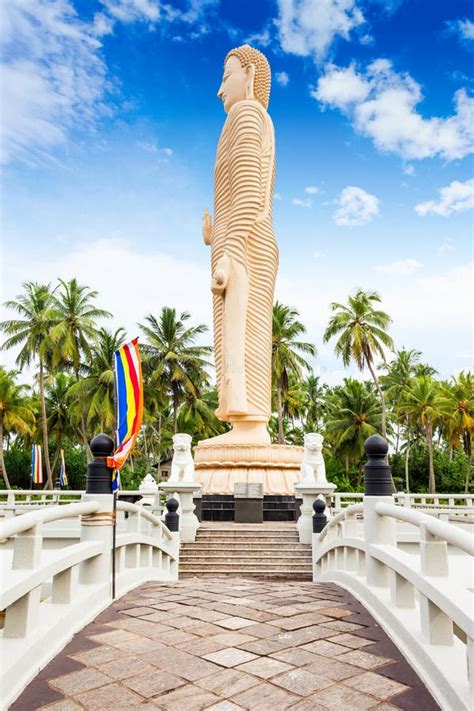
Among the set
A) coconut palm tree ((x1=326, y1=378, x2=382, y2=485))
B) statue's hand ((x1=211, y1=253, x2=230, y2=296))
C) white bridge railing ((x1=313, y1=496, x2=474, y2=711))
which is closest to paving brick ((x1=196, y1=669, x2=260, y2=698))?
white bridge railing ((x1=313, y1=496, x2=474, y2=711))

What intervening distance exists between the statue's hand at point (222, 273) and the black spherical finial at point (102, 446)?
11.9m

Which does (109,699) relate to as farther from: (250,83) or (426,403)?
(426,403)

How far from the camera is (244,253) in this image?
55.9ft

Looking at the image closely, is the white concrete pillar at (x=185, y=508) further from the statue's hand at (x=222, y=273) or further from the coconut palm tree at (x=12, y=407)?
the coconut palm tree at (x=12, y=407)

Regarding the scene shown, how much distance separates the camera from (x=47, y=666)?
11.2 ft

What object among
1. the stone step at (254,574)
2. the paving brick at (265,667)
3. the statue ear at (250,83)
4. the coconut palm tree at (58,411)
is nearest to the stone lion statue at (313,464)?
the stone step at (254,574)

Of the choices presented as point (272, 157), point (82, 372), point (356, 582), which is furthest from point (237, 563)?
point (82, 372)

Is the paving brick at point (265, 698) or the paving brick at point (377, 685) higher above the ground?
the paving brick at point (265, 698)

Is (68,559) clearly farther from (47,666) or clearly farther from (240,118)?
(240,118)

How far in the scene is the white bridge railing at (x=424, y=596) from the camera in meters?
2.83

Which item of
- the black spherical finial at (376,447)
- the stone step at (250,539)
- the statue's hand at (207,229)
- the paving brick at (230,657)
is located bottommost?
the stone step at (250,539)

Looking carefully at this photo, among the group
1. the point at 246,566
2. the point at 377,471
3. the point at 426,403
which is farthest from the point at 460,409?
the point at 377,471

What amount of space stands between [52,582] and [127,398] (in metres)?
1.87

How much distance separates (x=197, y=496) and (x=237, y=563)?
2648 millimetres
